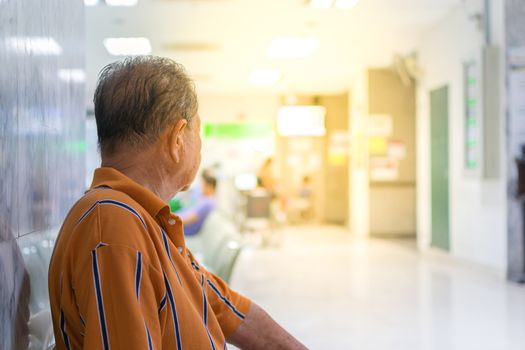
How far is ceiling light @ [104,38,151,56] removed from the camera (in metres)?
8.59

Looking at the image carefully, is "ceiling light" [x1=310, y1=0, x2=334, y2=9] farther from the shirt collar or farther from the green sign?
the green sign

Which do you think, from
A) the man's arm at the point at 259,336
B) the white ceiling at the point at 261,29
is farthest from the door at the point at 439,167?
the man's arm at the point at 259,336

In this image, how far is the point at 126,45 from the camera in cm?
885

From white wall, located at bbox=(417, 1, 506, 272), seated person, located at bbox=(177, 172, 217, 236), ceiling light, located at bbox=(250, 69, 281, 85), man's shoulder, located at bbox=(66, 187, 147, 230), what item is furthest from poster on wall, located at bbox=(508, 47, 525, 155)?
ceiling light, located at bbox=(250, 69, 281, 85)

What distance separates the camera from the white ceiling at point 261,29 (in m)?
7.02

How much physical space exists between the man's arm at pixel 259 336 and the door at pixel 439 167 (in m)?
6.93

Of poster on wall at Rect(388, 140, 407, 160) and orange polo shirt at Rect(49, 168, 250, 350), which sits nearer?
orange polo shirt at Rect(49, 168, 250, 350)

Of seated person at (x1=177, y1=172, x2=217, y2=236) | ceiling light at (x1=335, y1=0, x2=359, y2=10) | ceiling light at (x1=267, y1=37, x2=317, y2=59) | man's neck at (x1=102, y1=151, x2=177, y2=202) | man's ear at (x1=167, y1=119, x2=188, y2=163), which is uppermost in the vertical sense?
ceiling light at (x1=335, y1=0, x2=359, y2=10)

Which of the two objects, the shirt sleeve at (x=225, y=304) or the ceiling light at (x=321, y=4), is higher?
the ceiling light at (x=321, y=4)

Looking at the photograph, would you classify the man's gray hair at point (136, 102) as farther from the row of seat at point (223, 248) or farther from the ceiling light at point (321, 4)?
the ceiling light at point (321, 4)

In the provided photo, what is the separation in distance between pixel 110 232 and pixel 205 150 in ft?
45.3

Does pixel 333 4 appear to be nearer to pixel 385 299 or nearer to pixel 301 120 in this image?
pixel 385 299

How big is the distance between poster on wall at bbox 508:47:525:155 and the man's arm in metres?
4.99

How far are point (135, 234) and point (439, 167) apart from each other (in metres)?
7.82
